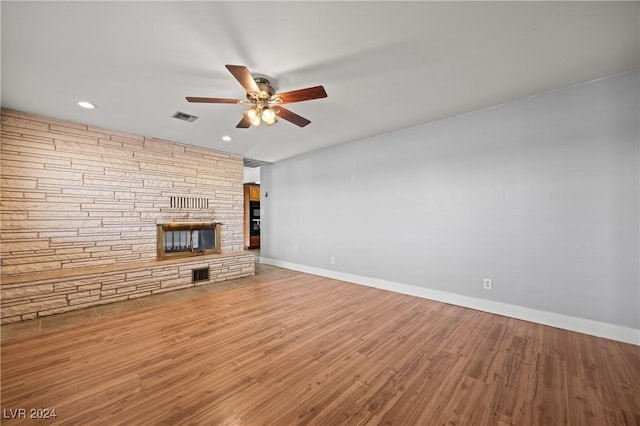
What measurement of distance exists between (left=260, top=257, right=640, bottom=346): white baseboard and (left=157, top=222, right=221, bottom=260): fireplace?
2.83 meters

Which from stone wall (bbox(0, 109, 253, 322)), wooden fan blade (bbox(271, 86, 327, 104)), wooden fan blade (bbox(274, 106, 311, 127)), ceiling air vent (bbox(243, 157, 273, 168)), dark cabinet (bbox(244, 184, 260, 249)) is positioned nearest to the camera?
wooden fan blade (bbox(271, 86, 327, 104))

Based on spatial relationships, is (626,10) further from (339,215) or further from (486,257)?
(339,215)

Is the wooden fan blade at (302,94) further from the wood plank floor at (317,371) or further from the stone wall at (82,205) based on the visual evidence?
the stone wall at (82,205)

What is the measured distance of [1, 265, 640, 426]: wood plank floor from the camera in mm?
1585

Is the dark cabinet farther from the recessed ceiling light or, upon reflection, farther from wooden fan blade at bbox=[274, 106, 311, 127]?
wooden fan blade at bbox=[274, 106, 311, 127]

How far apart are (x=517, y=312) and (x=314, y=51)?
3722 millimetres

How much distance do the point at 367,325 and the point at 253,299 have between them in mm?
1784

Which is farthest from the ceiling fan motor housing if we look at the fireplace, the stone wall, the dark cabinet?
the dark cabinet

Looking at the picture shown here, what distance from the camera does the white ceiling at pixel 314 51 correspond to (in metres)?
1.72

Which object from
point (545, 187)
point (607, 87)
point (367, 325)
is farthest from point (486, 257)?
point (607, 87)

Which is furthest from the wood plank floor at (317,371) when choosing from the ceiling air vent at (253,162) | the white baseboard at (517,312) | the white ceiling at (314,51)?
the ceiling air vent at (253,162)

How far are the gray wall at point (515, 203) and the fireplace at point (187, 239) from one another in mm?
2705

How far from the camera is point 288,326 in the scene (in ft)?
9.20

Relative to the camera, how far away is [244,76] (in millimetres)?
1998
